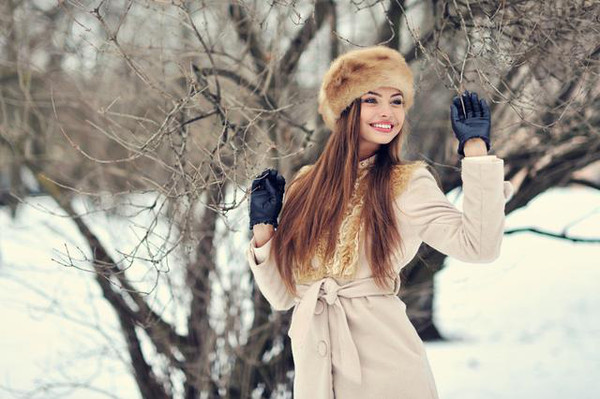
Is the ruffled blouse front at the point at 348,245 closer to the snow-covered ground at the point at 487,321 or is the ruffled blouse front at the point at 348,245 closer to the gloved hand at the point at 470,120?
the gloved hand at the point at 470,120

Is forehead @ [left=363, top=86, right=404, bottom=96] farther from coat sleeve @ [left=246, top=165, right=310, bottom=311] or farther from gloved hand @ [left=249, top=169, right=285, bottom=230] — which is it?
coat sleeve @ [left=246, top=165, right=310, bottom=311]

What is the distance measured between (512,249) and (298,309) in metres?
7.17

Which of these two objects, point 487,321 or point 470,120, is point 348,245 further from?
point 487,321

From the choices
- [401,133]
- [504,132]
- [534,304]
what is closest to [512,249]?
[534,304]

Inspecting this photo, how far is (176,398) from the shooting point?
4.17 meters

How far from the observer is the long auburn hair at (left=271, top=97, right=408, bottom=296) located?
2.33 m

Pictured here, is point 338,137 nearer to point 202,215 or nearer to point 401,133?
point 401,133

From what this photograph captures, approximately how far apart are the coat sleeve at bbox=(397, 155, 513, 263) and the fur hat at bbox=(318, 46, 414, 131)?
1.38 feet

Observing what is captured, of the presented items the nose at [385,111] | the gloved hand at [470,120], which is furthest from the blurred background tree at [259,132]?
the gloved hand at [470,120]

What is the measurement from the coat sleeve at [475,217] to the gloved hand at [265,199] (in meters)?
0.46

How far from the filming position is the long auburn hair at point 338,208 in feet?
7.63

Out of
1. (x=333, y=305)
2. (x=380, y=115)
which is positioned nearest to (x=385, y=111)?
(x=380, y=115)

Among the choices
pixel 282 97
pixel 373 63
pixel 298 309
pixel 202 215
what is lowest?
pixel 298 309

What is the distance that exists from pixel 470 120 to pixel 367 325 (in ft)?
2.18
